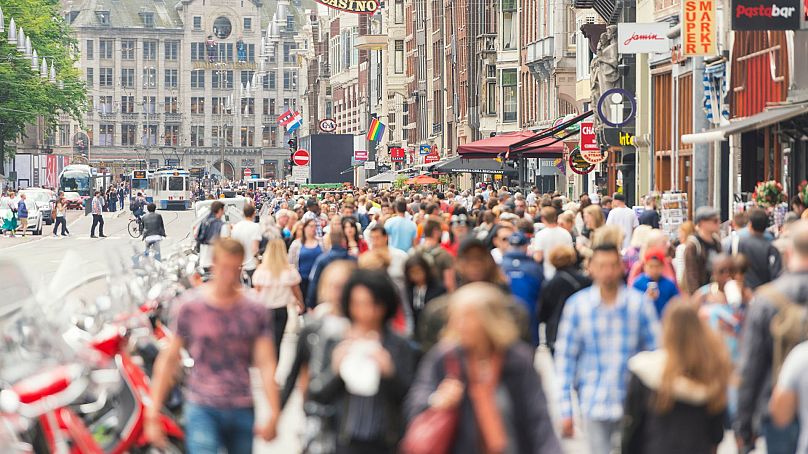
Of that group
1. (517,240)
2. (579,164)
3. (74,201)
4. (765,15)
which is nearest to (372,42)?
(74,201)

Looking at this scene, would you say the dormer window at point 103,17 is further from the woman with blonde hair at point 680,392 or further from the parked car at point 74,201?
the woman with blonde hair at point 680,392

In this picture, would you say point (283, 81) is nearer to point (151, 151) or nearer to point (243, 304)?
point (151, 151)

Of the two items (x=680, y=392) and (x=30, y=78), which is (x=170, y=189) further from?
(x=680, y=392)

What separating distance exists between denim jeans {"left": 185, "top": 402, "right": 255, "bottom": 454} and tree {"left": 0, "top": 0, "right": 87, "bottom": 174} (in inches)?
2882

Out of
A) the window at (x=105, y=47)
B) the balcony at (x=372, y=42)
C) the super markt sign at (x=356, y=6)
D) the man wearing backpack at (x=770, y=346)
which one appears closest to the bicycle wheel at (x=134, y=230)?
the super markt sign at (x=356, y=6)

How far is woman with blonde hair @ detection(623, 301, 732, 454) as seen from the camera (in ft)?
22.6

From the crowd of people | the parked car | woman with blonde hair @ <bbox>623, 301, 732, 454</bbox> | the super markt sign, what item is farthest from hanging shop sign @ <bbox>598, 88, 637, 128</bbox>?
the parked car

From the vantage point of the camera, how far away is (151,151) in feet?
598

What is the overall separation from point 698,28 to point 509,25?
3779 cm

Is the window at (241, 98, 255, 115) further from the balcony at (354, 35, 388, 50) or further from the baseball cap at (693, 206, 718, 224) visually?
the baseball cap at (693, 206, 718, 224)

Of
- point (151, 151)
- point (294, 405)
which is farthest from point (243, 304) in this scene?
point (151, 151)

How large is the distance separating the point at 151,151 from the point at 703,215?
560 ft

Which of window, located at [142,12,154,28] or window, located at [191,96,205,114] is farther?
window, located at [191,96,205,114]

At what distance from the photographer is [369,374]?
691 cm
